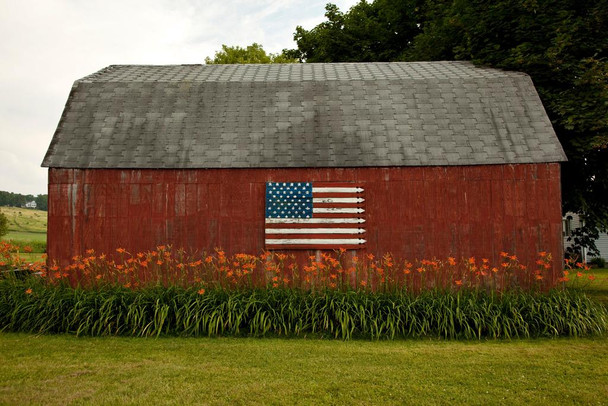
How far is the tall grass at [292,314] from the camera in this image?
7.28 meters

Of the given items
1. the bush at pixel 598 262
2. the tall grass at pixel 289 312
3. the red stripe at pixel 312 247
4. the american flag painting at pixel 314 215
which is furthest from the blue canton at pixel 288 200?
the bush at pixel 598 262

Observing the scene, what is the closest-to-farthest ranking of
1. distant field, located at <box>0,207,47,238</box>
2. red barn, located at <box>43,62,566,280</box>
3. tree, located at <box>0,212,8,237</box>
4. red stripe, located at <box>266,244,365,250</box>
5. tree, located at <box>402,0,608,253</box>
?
red stripe, located at <box>266,244,365,250</box> < red barn, located at <box>43,62,566,280</box> < tree, located at <box>402,0,608,253</box> < tree, located at <box>0,212,8,237</box> < distant field, located at <box>0,207,47,238</box>

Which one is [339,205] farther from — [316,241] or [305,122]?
[305,122]

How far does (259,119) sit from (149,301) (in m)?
4.89

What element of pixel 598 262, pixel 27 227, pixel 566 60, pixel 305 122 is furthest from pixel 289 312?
pixel 27 227

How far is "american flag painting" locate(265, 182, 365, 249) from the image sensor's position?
9.60 m

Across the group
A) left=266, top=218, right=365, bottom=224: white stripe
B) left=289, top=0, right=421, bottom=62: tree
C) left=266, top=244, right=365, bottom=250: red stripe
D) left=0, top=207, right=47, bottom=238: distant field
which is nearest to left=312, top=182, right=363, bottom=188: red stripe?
left=266, top=218, right=365, bottom=224: white stripe

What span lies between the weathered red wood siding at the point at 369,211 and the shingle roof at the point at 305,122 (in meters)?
0.30

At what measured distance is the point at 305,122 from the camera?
10.4 m

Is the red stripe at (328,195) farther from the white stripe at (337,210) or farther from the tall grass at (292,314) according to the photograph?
the tall grass at (292,314)

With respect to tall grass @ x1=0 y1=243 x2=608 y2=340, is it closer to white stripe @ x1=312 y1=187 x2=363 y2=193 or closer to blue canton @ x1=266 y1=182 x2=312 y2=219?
blue canton @ x1=266 y1=182 x2=312 y2=219

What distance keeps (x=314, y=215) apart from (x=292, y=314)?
2.79 m

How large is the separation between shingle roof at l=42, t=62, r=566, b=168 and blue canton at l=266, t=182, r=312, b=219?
50 centimetres

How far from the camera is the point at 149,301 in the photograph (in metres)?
7.61
